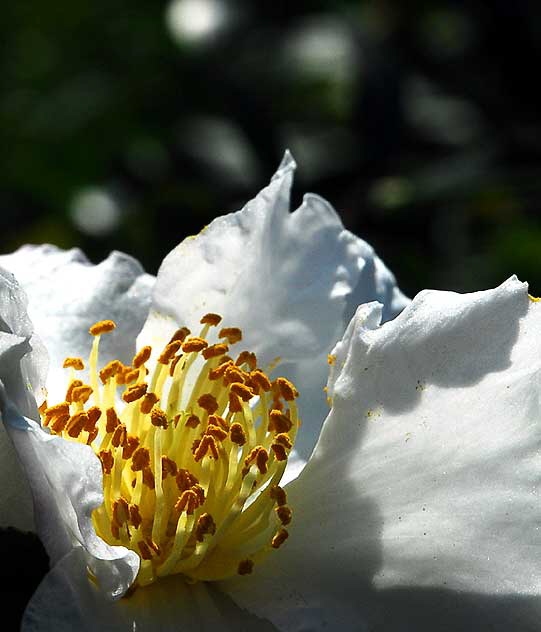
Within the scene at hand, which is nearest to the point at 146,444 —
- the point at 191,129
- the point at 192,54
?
the point at 192,54

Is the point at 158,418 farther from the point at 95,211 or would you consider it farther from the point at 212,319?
the point at 95,211

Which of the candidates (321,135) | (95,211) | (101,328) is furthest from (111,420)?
(321,135)

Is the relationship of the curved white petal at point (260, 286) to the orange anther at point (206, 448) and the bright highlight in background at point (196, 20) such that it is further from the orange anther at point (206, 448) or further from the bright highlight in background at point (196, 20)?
the bright highlight in background at point (196, 20)

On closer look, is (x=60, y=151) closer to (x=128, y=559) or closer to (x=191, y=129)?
(x=191, y=129)

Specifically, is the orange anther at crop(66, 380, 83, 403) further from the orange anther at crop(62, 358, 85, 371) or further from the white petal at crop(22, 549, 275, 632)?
the white petal at crop(22, 549, 275, 632)

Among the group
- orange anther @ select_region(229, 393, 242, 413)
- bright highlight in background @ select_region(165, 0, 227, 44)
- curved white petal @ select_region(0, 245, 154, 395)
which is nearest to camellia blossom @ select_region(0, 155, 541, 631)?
orange anther @ select_region(229, 393, 242, 413)

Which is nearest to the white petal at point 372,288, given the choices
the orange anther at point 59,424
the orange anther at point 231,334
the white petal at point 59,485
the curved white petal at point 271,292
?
the curved white petal at point 271,292
